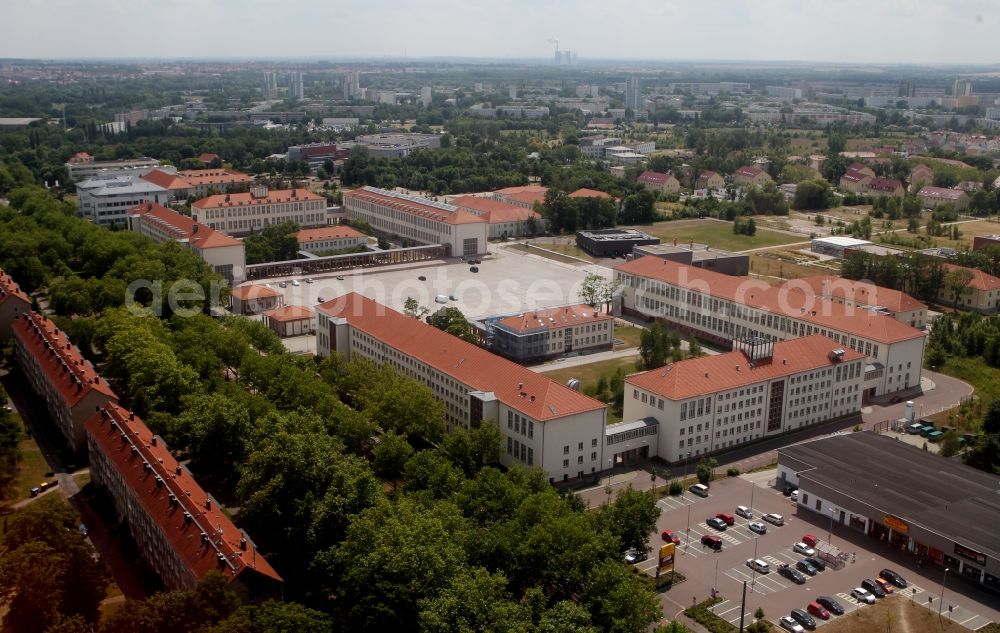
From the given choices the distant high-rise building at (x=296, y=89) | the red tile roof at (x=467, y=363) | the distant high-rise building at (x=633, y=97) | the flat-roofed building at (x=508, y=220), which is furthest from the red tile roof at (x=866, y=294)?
the distant high-rise building at (x=296, y=89)

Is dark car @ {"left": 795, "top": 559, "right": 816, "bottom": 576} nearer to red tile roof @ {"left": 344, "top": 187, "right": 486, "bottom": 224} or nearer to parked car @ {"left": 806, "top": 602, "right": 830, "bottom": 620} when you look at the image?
parked car @ {"left": 806, "top": 602, "right": 830, "bottom": 620}

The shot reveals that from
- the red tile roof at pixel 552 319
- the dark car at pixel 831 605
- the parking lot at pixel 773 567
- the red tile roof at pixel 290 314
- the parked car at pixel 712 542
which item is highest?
the red tile roof at pixel 552 319

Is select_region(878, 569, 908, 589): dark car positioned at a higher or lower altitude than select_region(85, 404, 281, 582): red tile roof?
lower

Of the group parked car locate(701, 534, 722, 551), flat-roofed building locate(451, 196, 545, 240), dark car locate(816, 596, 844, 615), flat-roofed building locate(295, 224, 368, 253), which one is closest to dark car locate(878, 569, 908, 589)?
dark car locate(816, 596, 844, 615)

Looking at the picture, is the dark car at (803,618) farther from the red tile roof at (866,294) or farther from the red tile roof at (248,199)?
the red tile roof at (248,199)

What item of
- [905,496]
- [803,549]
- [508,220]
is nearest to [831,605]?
[803,549]

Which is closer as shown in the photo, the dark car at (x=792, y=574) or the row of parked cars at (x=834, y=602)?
the row of parked cars at (x=834, y=602)
